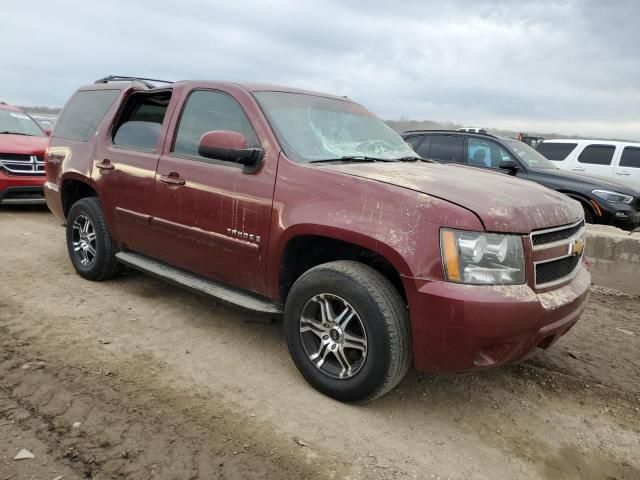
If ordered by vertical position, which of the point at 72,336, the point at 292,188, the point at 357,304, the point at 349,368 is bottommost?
the point at 72,336

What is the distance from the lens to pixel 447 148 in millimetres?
8156

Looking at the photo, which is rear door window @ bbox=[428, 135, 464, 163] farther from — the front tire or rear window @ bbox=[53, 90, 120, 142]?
the front tire

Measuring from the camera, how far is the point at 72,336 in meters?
3.66

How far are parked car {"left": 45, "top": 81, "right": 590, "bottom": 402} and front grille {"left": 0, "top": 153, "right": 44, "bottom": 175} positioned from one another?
14.3 feet

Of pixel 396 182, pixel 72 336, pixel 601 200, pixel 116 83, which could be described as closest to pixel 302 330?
pixel 396 182

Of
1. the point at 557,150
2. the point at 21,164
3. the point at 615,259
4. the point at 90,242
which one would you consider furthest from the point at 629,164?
the point at 21,164

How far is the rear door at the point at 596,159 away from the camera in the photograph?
1149 centimetres

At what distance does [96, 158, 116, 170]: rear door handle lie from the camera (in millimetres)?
4406

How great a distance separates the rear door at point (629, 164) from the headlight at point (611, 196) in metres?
4.80

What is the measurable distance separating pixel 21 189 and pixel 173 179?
18.2ft

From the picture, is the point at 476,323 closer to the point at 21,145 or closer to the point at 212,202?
the point at 212,202

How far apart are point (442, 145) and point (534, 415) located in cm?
584

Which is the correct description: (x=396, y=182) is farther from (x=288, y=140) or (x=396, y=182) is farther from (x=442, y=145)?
(x=442, y=145)

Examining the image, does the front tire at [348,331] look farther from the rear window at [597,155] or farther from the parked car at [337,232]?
the rear window at [597,155]
